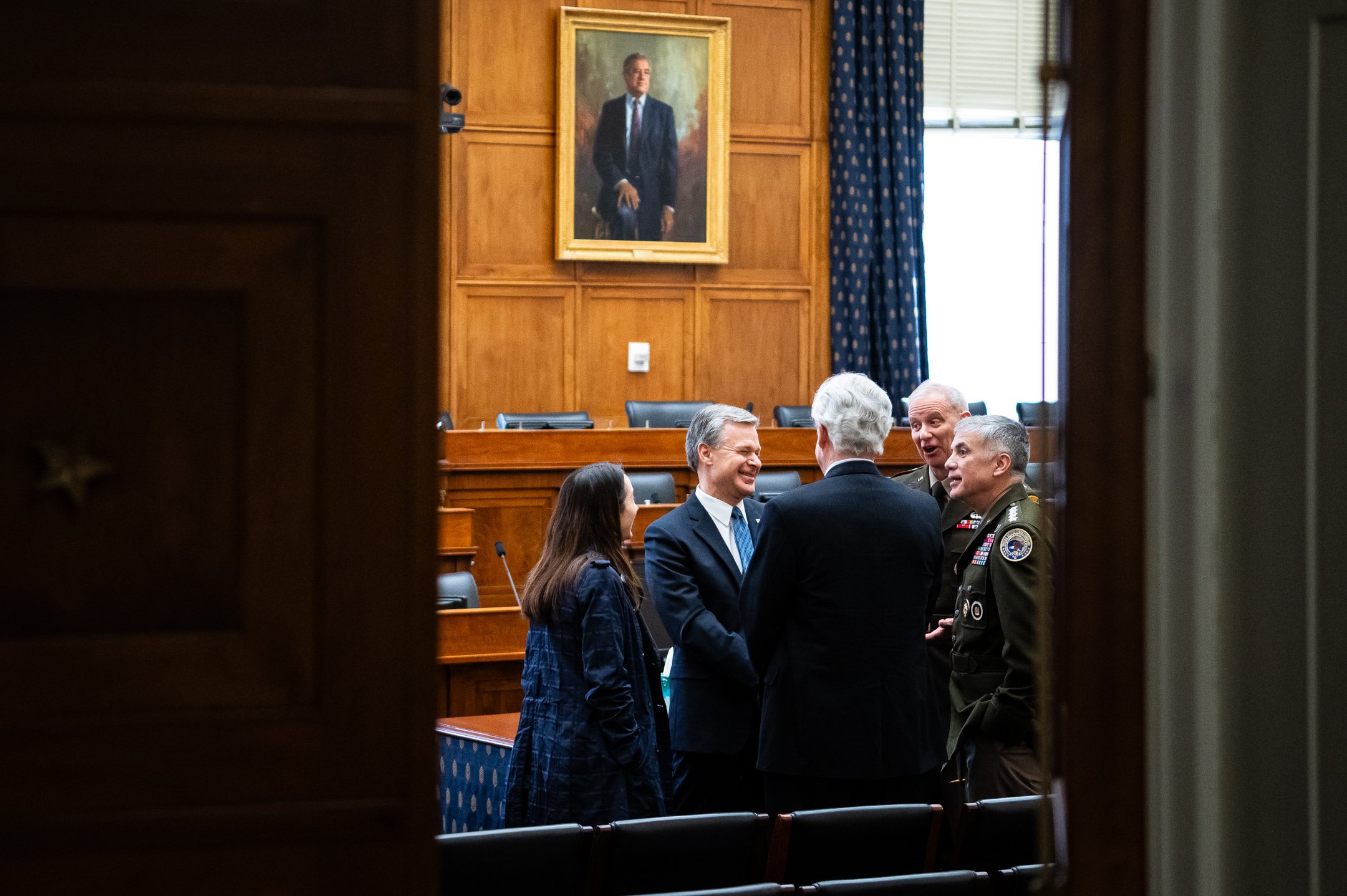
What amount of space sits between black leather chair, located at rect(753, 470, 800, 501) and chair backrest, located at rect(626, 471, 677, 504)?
489mm

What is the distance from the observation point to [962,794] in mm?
3275

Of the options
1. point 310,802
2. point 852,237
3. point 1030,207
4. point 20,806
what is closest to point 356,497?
point 310,802

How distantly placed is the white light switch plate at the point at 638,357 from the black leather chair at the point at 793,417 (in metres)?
1.29

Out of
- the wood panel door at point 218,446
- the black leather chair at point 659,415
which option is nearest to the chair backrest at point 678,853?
the wood panel door at point 218,446

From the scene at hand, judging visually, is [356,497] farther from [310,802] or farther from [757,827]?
[757,827]

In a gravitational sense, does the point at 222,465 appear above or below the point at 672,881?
above

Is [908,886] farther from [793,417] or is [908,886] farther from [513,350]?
[513,350]

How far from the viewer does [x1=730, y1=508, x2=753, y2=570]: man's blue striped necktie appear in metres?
3.34

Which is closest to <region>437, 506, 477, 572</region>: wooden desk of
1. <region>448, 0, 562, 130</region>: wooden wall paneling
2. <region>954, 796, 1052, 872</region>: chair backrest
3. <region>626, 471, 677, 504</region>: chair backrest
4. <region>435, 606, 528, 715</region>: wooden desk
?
<region>626, 471, 677, 504</region>: chair backrest

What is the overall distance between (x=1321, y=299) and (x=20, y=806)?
4.28 ft

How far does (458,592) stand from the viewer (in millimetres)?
4938

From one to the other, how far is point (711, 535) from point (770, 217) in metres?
6.56

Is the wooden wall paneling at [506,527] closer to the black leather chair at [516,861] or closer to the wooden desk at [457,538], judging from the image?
the wooden desk at [457,538]

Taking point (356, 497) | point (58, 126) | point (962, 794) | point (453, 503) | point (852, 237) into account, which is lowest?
point (962, 794)
